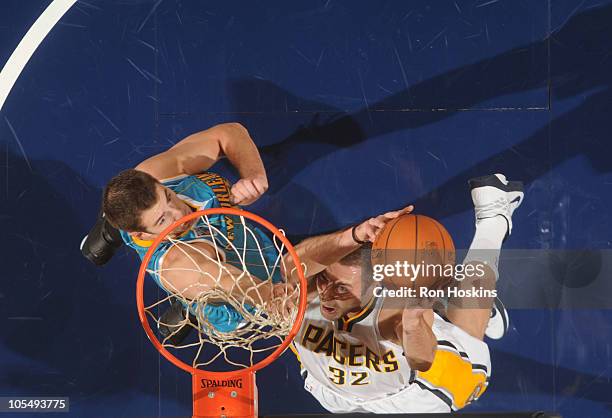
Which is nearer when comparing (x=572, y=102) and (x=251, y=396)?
(x=251, y=396)

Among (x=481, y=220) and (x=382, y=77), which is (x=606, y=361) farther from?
(x=382, y=77)

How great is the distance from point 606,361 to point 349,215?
1.48m

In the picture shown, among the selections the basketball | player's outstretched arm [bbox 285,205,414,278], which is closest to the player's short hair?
player's outstretched arm [bbox 285,205,414,278]

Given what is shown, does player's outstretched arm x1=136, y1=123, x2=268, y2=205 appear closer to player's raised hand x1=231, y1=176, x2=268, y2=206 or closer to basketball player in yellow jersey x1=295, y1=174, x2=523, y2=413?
player's raised hand x1=231, y1=176, x2=268, y2=206

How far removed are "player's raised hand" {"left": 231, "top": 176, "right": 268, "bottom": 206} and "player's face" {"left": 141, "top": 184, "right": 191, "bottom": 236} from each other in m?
0.26

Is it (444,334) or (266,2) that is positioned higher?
(266,2)

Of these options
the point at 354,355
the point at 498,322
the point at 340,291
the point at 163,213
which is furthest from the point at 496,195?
the point at 163,213

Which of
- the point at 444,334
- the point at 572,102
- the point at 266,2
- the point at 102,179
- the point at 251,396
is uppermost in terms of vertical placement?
the point at 266,2

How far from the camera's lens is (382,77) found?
3.57 m

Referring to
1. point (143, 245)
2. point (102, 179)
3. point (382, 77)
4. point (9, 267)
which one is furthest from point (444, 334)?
point (9, 267)

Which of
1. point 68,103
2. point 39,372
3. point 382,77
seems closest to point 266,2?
point 382,77

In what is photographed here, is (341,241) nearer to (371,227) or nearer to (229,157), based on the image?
(371,227)

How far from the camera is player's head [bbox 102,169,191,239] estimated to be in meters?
3.30

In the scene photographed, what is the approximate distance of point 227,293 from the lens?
3205mm
